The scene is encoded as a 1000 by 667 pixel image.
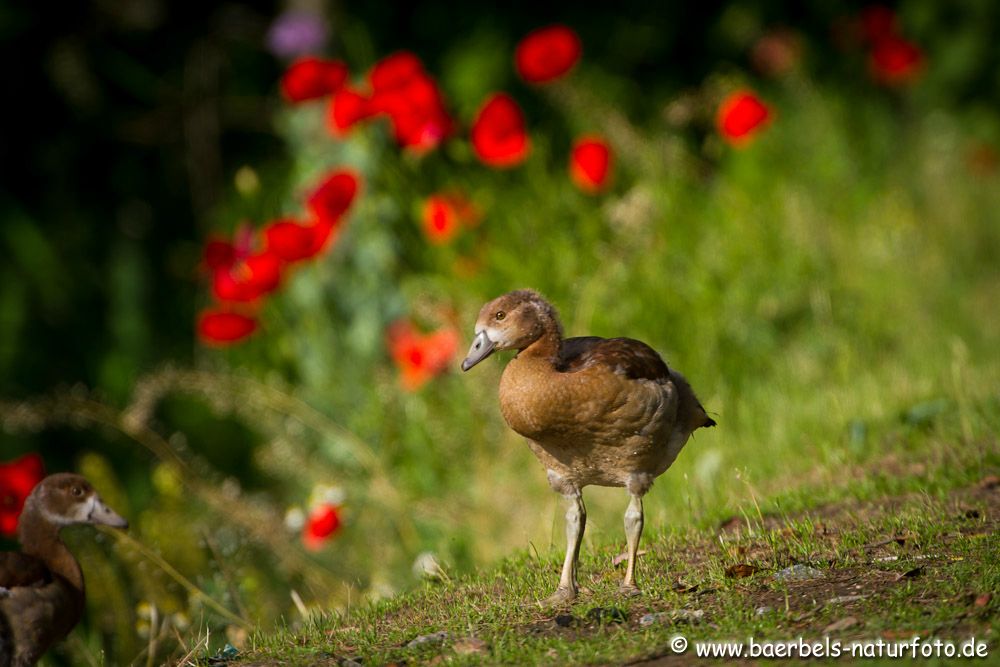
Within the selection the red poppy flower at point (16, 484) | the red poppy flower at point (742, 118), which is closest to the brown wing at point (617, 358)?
the red poppy flower at point (16, 484)

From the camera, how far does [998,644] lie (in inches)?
133

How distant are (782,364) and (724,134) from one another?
132 cm

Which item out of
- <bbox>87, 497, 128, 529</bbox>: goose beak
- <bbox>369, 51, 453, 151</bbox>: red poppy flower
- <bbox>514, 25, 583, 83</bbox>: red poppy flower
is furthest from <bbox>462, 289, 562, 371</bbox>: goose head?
<bbox>514, 25, 583, 83</bbox>: red poppy flower

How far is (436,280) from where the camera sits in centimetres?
728

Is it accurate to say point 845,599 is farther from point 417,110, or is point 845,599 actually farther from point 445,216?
point 417,110

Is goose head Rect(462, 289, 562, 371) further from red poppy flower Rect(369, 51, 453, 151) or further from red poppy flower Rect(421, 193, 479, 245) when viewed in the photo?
→ red poppy flower Rect(369, 51, 453, 151)

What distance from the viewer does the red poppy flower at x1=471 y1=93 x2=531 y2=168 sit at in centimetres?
701

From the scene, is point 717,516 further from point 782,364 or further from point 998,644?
point 782,364

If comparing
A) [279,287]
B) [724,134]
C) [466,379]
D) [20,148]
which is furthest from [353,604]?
[20,148]

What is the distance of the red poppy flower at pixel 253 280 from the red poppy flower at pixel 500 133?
1187 mm

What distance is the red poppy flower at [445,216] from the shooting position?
6.90m

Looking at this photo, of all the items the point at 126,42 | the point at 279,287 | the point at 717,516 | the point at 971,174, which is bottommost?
the point at 717,516

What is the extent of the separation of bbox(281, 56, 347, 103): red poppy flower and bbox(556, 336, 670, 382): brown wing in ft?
10.1

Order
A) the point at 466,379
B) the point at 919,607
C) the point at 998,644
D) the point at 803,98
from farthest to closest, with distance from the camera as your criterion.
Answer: the point at 803,98
the point at 466,379
the point at 919,607
the point at 998,644
